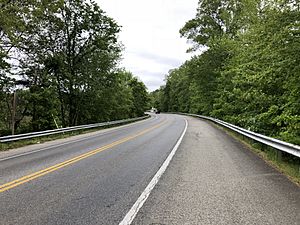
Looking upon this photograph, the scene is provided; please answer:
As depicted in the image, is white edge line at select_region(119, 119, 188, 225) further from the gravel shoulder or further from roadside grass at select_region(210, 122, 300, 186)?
roadside grass at select_region(210, 122, 300, 186)

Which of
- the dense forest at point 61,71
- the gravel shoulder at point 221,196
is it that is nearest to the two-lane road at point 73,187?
the gravel shoulder at point 221,196

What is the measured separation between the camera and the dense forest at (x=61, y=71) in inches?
872

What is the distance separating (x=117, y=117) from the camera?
40000mm

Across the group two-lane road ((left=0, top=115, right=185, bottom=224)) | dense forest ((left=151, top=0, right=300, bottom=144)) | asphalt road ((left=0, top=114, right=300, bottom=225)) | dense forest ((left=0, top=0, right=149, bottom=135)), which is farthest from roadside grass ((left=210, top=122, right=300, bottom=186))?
dense forest ((left=0, top=0, right=149, bottom=135))

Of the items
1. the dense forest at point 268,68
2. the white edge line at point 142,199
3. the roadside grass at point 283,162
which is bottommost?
the roadside grass at point 283,162

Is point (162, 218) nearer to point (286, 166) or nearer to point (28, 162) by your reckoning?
point (286, 166)

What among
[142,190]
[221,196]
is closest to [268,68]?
[221,196]

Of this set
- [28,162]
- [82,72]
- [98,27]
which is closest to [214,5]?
[98,27]

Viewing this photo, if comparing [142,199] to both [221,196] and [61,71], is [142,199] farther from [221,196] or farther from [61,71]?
[61,71]

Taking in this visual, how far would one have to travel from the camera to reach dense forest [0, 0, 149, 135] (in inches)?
872

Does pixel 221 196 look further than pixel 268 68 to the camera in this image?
No

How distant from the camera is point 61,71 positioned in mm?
25469

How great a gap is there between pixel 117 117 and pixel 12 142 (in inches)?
974

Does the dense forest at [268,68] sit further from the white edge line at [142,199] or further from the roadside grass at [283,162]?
the white edge line at [142,199]
